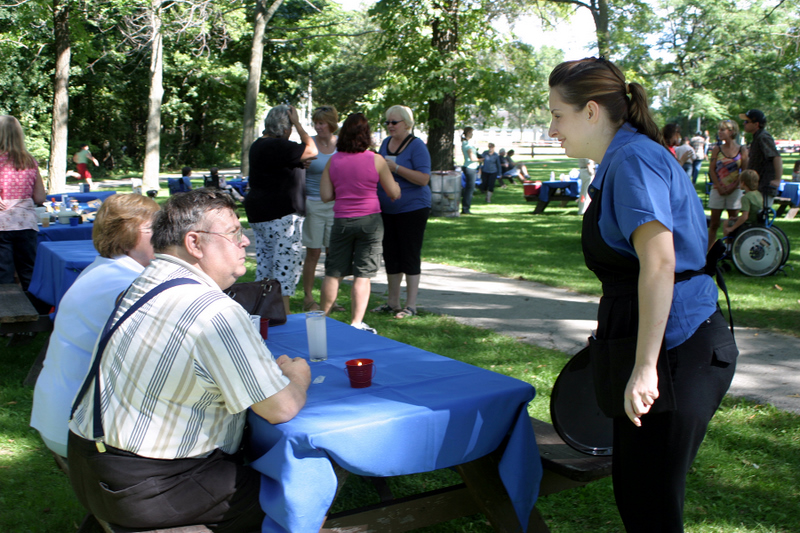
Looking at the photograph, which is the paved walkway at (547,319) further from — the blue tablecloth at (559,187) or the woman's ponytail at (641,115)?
the blue tablecloth at (559,187)

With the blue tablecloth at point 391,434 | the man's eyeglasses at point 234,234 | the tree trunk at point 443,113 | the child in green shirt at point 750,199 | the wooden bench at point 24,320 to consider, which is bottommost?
the wooden bench at point 24,320

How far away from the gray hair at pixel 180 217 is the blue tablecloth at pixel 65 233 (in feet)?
15.7

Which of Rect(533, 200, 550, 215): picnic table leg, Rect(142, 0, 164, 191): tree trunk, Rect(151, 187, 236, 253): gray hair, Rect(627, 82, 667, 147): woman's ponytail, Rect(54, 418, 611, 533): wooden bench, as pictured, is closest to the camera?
Rect(627, 82, 667, 147): woman's ponytail

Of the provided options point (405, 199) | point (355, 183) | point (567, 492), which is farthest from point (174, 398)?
point (405, 199)

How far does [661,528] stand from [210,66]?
33.5 meters

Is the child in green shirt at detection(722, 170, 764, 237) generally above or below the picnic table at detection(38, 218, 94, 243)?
above

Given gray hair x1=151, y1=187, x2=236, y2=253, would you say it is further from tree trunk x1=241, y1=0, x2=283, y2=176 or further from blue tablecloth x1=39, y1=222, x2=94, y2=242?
tree trunk x1=241, y1=0, x2=283, y2=176

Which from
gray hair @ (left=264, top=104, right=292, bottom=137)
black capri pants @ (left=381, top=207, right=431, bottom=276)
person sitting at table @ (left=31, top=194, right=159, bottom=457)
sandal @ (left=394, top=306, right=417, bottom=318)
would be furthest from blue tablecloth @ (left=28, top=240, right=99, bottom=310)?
sandal @ (left=394, top=306, right=417, bottom=318)

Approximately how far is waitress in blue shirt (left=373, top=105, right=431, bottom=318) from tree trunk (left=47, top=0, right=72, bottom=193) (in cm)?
1405

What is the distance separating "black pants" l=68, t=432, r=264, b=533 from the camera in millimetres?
2033

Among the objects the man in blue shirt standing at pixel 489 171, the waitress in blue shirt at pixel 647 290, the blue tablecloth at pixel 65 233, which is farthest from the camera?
the man in blue shirt standing at pixel 489 171

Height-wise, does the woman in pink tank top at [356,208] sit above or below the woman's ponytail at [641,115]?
below

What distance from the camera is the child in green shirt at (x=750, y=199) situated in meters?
7.97

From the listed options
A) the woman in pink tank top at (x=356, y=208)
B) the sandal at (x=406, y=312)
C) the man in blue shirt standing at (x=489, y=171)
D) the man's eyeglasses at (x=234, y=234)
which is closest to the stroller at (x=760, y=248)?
the sandal at (x=406, y=312)
